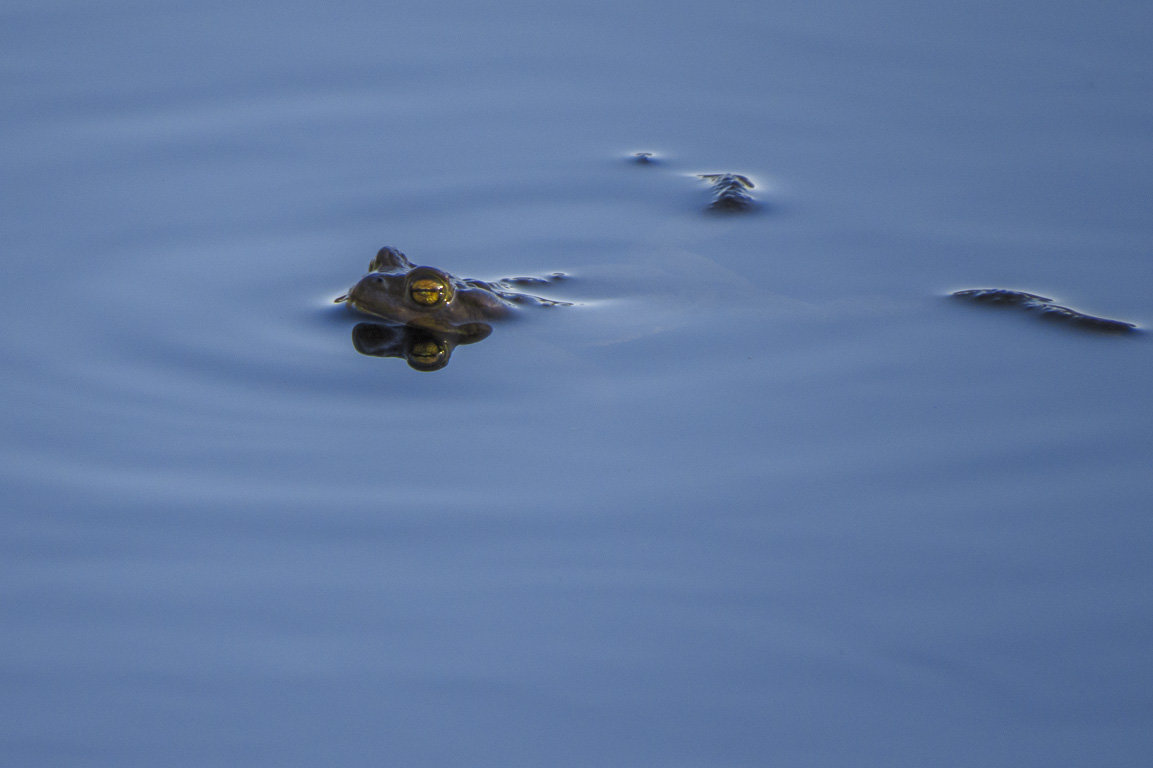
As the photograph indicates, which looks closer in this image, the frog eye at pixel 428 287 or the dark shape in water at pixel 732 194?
the frog eye at pixel 428 287

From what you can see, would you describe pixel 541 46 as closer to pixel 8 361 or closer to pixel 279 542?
pixel 8 361

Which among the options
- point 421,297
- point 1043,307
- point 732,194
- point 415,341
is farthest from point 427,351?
point 1043,307

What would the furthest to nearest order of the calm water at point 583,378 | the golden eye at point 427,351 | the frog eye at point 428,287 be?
1. the frog eye at point 428,287
2. the golden eye at point 427,351
3. the calm water at point 583,378

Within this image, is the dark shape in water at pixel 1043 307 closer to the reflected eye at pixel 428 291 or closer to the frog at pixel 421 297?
the frog at pixel 421 297

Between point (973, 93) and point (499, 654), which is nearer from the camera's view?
point (499, 654)

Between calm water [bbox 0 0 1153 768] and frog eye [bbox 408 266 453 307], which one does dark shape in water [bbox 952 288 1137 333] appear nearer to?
calm water [bbox 0 0 1153 768]

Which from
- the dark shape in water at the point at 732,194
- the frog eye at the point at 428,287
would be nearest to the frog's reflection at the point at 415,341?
the frog eye at the point at 428,287

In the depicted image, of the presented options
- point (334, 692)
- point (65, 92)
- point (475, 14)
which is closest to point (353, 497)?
point (334, 692)

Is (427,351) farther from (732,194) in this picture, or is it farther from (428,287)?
(732,194)
